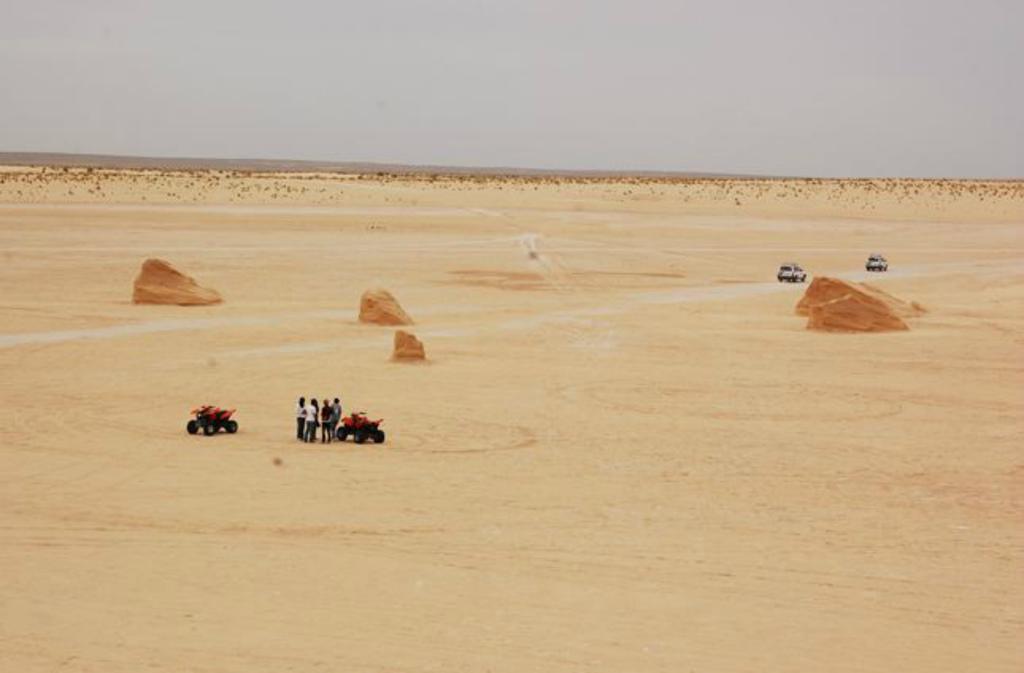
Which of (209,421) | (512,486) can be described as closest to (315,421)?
(209,421)

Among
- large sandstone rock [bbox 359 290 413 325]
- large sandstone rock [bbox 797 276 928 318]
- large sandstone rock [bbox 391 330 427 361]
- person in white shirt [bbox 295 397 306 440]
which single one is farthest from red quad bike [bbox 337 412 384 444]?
large sandstone rock [bbox 797 276 928 318]

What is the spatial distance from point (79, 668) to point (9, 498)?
6.36m

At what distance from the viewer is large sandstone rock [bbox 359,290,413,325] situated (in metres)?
35.2

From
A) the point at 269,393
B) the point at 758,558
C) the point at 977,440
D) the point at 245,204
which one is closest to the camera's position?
the point at 758,558

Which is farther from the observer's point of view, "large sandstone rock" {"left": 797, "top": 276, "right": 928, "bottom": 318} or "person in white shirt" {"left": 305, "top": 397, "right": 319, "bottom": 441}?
"large sandstone rock" {"left": 797, "top": 276, "right": 928, "bottom": 318}

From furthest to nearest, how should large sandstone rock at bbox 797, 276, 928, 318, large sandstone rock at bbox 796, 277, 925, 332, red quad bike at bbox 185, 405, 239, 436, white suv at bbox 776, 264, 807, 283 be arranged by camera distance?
white suv at bbox 776, 264, 807, 283 < large sandstone rock at bbox 797, 276, 928, 318 < large sandstone rock at bbox 796, 277, 925, 332 < red quad bike at bbox 185, 405, 239, 436

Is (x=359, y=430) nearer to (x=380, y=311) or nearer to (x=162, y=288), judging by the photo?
(x=380, y=311)

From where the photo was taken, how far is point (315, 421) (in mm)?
20875

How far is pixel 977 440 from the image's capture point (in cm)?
2191

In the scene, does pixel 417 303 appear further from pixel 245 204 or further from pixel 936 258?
pixel 245 204

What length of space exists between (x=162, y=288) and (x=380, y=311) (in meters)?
7.66

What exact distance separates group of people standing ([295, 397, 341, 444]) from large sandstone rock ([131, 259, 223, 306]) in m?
18.9

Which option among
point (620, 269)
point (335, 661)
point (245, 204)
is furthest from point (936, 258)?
point (335, 661)

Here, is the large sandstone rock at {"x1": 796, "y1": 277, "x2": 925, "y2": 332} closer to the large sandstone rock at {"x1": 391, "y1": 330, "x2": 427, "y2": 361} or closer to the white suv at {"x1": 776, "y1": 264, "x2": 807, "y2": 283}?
the large sandstone rock at {"x1": 391, "y1": 330, "x2": 427, "y2": 361}
